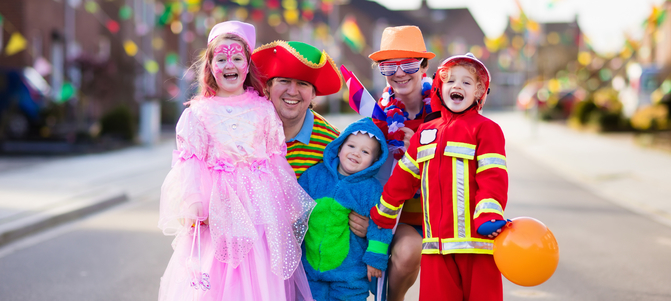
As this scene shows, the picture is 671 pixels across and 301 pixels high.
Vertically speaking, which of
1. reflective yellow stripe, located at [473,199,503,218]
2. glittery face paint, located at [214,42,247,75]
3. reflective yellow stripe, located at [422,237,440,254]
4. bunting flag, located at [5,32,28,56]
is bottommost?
reflective yellow stripe, located at [422,237,440,254]

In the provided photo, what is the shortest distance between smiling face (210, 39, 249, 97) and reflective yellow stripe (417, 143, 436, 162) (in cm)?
109

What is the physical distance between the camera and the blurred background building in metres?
15.4

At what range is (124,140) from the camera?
16.5 metres

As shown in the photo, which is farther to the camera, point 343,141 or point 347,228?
point 343,141

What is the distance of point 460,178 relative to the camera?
299 centimetres

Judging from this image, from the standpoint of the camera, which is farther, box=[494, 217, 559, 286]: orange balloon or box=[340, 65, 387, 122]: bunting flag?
box=[340, 65, 387, 122]: bunting flag

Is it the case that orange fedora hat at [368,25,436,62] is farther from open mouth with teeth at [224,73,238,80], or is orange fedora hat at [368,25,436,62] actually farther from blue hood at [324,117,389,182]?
open mouth with teeth at [224,73,238,80]

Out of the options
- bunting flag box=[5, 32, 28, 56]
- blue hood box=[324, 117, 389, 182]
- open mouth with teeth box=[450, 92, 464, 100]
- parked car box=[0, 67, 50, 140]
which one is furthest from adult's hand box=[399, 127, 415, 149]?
bunting flag box=[5, 32, 28, 56]

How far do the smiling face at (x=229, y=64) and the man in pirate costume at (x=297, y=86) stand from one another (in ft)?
1.10

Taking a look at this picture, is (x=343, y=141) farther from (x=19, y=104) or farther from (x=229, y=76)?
(x=19, y=104)

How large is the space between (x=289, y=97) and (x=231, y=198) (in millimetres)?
850

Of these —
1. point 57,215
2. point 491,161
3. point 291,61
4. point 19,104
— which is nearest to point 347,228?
point 491,161

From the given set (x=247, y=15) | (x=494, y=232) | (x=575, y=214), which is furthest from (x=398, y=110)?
(x=247, y=15)

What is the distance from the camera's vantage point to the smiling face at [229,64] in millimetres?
3291
